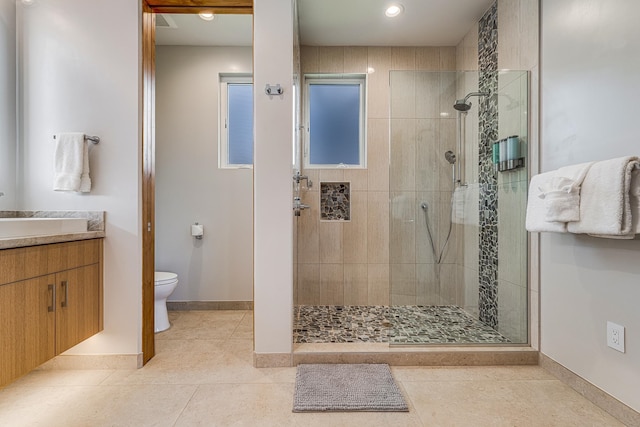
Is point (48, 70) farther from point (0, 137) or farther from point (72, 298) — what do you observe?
point (72, 298)

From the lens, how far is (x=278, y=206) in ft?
6.54

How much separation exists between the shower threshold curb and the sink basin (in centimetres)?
149

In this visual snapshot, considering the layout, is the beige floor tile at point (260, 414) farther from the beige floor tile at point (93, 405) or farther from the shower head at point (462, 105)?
the shower head at point (462, 105)

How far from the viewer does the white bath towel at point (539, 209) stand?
5.62ft

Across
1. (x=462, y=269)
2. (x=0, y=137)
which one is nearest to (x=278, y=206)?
(x=462, y=269)

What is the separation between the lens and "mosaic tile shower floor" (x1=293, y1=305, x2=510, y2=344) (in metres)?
2.18

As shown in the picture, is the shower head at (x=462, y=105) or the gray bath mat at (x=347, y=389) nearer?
the gray bath mat at (x=347, y=389)

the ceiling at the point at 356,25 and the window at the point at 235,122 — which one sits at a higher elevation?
the ceiling at the point at 356,25

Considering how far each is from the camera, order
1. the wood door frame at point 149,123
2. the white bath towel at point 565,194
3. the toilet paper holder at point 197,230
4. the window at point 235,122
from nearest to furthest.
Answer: the white bath towel at point 565,194 → the wood door frame at point 149,123 → the toilet paper holder at point 197,230 → the window at point 235,122

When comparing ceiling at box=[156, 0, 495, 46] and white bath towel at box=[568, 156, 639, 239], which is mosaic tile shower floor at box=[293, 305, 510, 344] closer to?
white bath towel at box=[568, 156, 639, 239]

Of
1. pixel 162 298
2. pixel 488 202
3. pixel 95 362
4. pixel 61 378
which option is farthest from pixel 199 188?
pixel 488 202

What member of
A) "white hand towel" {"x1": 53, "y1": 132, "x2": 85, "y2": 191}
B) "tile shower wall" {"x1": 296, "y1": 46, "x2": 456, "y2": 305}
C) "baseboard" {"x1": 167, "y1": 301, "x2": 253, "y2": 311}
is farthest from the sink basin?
"tile shower wall" {"x1": 296, "y1": 46, "x2": 456, "y2": 305}

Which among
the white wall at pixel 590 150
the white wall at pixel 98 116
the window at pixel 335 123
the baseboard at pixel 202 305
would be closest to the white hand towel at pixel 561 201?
the white wall at pixel 590 150

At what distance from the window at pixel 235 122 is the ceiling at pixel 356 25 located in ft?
1.25
